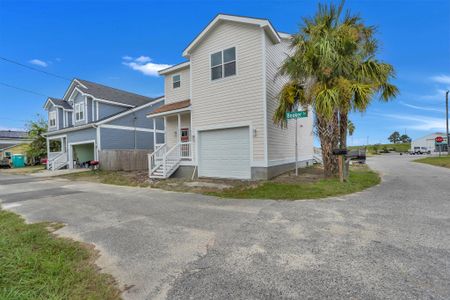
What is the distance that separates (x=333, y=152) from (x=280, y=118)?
8.18 ft

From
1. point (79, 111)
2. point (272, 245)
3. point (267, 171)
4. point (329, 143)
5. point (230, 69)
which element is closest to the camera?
point (272, 245)

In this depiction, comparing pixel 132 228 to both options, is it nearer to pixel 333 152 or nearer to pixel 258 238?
pixel 258 238

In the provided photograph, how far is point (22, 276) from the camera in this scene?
2.66 m

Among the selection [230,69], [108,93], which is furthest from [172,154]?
[108,93]

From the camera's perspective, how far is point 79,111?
21.4 m

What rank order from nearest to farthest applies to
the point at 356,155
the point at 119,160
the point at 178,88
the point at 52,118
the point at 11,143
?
the point at 356,155 → the point at 178,88 → the point at 119,160 → the point at 52,118 → the point at 11,143

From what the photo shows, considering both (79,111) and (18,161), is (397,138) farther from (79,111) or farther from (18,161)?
(18,161)

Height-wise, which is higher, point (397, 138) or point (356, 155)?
point (397, 138)

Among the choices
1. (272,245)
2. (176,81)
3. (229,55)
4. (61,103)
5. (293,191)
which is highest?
(61,103)

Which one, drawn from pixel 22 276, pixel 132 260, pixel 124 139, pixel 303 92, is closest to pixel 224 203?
pixel 132 260

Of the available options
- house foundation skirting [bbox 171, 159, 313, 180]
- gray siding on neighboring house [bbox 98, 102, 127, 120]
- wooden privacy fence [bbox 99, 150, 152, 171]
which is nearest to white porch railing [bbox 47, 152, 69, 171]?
gray siding on neighboring house [bbox 98, 102, 127, 120]

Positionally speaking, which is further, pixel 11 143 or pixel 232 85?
pixel 11 143

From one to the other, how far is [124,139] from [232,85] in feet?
42.8

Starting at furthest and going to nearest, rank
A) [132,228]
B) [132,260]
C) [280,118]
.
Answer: [280,118], [132,228], [132,260]
